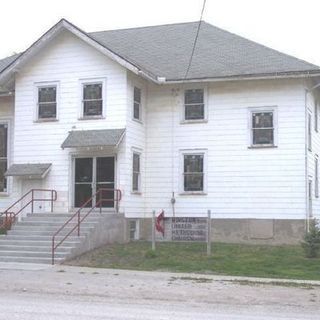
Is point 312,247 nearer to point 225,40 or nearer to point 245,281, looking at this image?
point 245,281

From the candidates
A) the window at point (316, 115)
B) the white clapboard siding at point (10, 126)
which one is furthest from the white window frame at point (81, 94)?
the window at point (316, 115)

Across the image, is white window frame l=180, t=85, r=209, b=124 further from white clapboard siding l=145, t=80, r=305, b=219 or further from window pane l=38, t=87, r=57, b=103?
window pane l=38, t=87, r=57, b=103

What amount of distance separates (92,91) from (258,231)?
818cm

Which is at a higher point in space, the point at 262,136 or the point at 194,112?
the point at 194,112

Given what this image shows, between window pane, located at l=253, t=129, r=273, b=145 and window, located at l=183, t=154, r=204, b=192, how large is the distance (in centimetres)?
218

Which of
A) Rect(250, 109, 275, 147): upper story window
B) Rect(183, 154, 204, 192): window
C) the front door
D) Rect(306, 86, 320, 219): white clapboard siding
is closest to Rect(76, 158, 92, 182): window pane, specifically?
the front door

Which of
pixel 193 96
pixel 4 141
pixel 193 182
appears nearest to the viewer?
pixel 193 182

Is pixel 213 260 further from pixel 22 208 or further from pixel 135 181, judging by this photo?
pixel 22 208

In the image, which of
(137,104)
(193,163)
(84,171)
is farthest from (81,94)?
(193,163)

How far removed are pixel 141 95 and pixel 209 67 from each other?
113 inches

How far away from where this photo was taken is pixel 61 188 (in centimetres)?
2505

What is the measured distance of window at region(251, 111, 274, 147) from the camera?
24781mm

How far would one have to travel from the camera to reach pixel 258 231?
2453 centimetres

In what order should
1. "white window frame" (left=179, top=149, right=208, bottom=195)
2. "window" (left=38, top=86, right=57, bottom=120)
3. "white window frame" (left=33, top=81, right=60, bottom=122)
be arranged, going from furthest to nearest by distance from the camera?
"window" (left=38, top=86, right=57, bottom=120)
"white window frame" (left=33, top=81, right=60, bottom=122)
"white window frame" (left=179, top=149, right=208, bottom=195)
